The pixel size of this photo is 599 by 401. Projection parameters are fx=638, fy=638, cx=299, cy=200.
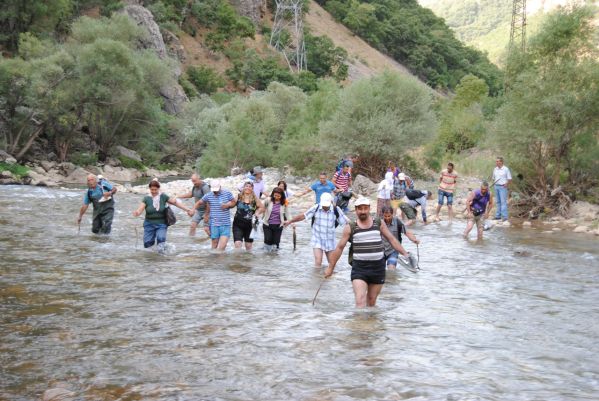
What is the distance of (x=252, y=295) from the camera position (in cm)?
1005

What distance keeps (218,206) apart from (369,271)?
5468 mm

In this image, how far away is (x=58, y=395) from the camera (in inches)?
221

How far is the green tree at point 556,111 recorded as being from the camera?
68.4ft

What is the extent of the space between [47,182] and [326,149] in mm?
15318

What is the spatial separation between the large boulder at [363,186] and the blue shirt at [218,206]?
687 inches

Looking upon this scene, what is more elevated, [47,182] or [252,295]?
Answer: [47,182]

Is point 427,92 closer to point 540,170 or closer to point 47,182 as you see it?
point 540,170

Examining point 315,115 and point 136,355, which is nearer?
point 136,355

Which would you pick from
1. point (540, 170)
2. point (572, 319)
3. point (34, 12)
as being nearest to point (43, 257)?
point (572, 319)

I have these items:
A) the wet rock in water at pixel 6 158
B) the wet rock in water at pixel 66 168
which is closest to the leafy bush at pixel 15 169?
the wet rock in water at pixel 6 158

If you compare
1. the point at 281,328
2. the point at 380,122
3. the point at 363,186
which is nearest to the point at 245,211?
the point at 281,328

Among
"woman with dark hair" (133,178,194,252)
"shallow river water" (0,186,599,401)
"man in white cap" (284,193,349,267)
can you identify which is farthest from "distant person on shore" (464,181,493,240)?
"woman with dark hair" (133,178,194,252)

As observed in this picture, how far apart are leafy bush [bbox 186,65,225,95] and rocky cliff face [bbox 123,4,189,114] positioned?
19.2 ft

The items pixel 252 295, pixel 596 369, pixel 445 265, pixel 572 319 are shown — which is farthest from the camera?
pixel 445 265
